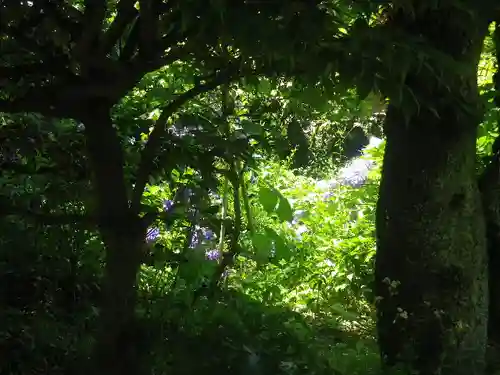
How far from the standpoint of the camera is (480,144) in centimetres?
294

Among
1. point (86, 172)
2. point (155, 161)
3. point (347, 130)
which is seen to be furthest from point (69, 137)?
point (347, 130)

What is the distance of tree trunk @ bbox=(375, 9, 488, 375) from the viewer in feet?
6.68

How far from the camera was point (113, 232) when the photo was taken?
1.22 m

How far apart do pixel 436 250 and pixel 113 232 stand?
1200 mm

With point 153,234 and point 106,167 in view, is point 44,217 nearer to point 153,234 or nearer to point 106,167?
point 106,167

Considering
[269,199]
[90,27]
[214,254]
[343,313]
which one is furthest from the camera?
[343,313]

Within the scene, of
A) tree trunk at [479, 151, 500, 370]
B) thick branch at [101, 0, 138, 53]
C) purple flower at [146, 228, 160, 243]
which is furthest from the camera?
tree trunk at [479, 151, 500, 370]

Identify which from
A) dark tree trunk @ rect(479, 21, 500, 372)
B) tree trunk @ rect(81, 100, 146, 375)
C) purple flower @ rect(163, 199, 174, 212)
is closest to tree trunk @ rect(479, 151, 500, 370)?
dark tree trunk @ rect(479, 21, 500, 372)

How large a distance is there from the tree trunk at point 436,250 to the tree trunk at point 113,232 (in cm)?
106

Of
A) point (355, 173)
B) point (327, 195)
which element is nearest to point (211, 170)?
point (327, 195)

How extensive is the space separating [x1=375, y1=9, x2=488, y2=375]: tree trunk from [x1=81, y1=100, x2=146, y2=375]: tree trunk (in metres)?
1.06

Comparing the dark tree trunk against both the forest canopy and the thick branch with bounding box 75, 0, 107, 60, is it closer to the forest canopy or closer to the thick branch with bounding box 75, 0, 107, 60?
the forest canopy

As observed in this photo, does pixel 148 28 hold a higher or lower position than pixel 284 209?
lower

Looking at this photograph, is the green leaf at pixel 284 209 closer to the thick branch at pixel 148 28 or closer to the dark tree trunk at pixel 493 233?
the dark tree trunk at pixel 493 233
